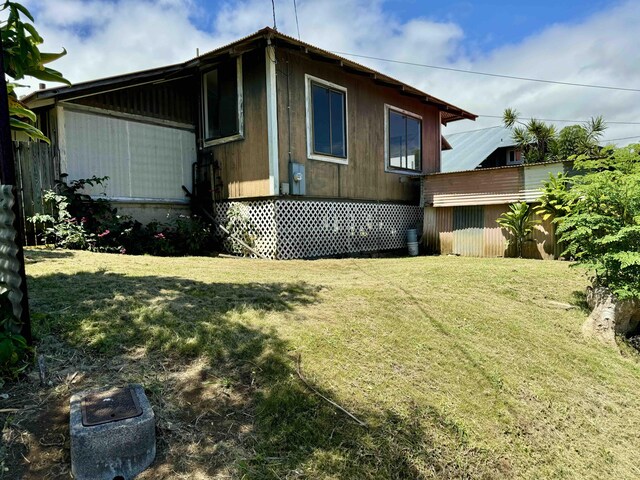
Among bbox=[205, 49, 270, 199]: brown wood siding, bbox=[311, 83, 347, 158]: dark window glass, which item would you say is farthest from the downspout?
bbox=[311, 83, 347, 158]: dark window glass

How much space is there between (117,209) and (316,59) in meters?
5.40

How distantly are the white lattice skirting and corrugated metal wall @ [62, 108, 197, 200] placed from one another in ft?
4.60

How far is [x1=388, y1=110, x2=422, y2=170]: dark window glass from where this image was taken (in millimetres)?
11422

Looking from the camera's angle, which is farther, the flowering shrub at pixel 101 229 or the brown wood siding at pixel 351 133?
the brown wood siding at pixel 351 133

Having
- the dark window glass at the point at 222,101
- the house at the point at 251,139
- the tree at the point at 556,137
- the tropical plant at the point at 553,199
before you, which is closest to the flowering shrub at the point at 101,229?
the house at the point at 251,139

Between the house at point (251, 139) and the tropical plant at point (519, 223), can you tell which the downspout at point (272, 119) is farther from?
the tropical plant at point (519, 223)

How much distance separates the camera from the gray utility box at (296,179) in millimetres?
8375

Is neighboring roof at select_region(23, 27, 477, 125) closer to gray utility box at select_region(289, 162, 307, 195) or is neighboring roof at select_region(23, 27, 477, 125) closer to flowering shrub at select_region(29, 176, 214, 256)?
flowering shrub at select_region(29, 176, 214, 256)

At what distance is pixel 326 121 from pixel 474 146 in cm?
1804

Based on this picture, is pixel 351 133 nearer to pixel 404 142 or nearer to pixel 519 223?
pixel 404 142

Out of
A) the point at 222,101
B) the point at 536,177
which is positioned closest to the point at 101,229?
the point at 222,101

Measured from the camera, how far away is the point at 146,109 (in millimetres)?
9070

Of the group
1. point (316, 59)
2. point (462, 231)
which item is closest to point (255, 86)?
point (316, 59)

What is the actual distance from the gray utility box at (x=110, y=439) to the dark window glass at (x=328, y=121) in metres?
7.49
